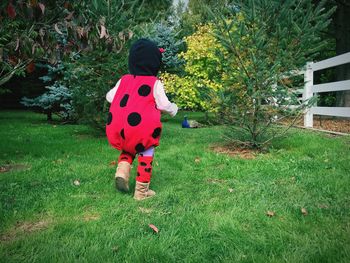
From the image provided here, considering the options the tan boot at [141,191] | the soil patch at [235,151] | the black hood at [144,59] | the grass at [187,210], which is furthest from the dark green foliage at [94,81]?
the tan boot at [141,191]

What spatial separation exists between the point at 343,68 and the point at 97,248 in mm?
11123

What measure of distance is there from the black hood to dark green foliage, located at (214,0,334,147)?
6.25ft

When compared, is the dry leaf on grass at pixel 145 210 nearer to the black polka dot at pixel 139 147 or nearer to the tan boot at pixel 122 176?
the tan boot at pixel 122 176

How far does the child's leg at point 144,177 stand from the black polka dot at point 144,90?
0.56 meters

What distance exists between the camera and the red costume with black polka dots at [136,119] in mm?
3787

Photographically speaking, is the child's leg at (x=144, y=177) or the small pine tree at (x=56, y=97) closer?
the child's leg at (x=144, y=177)

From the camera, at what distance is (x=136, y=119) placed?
12.4 ft

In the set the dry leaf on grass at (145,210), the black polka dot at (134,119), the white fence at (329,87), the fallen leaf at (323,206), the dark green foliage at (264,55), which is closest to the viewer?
the fallen leaf at (323,206)

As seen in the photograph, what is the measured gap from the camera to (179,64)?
14.1 meters

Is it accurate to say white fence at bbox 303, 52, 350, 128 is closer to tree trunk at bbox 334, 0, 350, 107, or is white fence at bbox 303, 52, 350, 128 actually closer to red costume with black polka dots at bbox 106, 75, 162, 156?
tree trunk at bbox 334, 0, 350, 107

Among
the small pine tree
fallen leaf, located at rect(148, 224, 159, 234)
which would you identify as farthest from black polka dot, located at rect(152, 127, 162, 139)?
the small pine tree

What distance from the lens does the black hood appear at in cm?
398

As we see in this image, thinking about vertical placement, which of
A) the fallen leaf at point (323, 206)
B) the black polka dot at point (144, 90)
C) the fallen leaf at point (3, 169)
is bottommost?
the fallen leaf at point (3, 169)

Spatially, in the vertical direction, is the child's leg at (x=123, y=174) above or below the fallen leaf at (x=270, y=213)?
above
